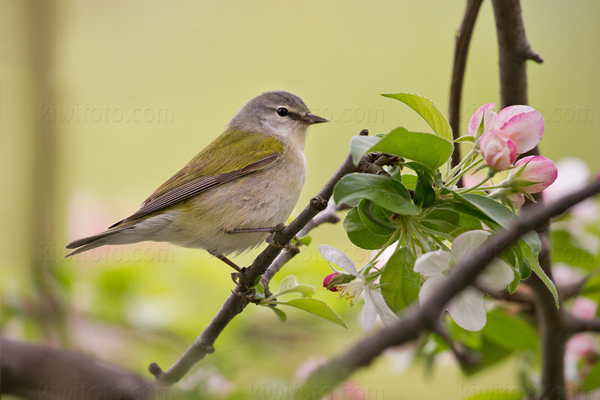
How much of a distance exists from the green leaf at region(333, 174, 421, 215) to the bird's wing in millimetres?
1913

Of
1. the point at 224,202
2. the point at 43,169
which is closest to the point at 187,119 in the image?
the point at 224,202

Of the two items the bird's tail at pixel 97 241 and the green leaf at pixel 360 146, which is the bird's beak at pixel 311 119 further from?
the green leaf at pixel 360 146

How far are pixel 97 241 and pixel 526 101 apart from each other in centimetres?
208

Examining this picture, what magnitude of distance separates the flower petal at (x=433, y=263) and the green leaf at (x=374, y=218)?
0.14 metres

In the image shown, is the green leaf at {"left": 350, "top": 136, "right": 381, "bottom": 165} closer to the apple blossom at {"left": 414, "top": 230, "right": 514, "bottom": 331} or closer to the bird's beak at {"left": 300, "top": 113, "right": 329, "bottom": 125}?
the apple blossom at {"left": 414, "top": 230, "right": 514, "bottom": 331}

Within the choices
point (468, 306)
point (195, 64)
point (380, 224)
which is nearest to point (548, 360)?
point (468, 306)

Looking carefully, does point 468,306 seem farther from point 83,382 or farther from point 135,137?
point 135,137

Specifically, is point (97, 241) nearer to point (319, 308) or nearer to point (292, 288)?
point (292, 288)

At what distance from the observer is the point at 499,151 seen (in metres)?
1.44

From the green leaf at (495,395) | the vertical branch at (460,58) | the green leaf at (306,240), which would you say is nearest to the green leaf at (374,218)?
the green leaf at (306,240)

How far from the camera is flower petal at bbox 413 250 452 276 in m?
1.42

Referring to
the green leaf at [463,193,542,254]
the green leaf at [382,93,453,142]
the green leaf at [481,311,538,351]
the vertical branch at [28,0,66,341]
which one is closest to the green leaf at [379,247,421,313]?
the green leaf at [463,193,542,254]

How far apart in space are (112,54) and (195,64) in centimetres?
101

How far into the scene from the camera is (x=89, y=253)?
Answer: 131 inches
